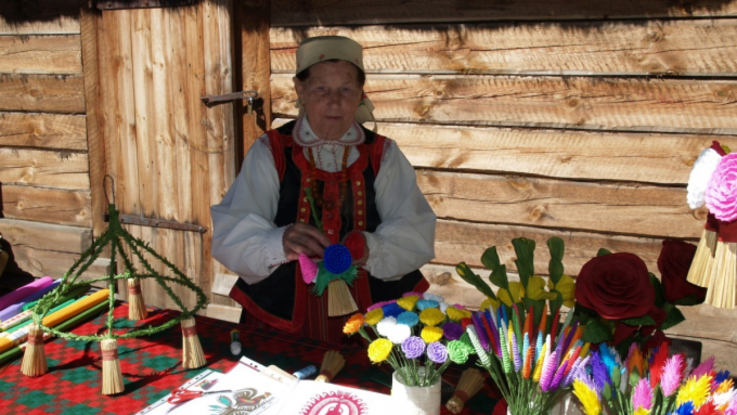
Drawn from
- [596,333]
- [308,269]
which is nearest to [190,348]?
[308,269]

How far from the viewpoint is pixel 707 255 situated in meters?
1.17

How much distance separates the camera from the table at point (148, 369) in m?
1.58

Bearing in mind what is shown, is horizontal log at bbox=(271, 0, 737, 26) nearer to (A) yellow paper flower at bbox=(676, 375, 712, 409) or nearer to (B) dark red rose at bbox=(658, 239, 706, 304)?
(B) dark red rose at bbox=(658, 239, 706, 304)

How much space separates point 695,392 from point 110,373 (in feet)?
4.52

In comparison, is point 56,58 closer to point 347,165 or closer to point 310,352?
point 347,165

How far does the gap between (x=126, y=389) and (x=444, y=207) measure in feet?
6.97

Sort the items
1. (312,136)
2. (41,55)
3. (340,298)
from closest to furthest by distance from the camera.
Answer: (340,298) < (312,136) < (41,55)

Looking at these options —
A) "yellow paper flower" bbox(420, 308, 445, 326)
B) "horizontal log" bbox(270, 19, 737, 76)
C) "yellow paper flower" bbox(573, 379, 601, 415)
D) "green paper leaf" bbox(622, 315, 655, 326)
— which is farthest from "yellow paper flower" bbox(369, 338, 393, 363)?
"horizontal log" bbox(270, 19, 737, 76)

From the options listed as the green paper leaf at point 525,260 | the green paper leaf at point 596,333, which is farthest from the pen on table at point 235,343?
the green paper leaf at point 596,333

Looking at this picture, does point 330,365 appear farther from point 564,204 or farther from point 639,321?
point 564,204

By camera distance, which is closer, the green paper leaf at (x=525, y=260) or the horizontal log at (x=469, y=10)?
the green paper leaf at (x=525, y=260)

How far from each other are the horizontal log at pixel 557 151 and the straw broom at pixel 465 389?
5.92 ft

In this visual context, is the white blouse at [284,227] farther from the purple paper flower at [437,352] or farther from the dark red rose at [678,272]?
the dark red rose at [678,272]

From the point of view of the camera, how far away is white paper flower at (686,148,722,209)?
3.86 ft
